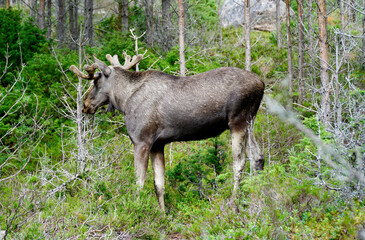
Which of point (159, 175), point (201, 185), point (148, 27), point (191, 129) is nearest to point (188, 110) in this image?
point (191, 129)

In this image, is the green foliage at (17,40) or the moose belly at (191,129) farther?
the green foliage at (17,40)

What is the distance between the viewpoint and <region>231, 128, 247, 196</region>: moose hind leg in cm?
696

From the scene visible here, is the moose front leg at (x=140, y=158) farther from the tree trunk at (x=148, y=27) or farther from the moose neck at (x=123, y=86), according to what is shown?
the tree trunk at (x=148, y=27)

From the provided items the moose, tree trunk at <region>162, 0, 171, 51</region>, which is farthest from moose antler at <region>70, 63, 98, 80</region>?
tree trunk at <region>162, 0, 171, 51</region>

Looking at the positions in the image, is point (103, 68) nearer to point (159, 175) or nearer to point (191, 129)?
point (191, 129)

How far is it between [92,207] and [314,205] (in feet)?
10.3

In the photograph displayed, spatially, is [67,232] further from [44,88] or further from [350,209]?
[44,88]

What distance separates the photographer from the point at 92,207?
6.18 metres

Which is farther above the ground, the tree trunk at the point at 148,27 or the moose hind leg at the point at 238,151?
the tree trunk at the point at 148,27

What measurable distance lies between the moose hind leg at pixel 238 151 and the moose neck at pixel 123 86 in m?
1.94

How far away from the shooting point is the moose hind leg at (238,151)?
696 centimetres

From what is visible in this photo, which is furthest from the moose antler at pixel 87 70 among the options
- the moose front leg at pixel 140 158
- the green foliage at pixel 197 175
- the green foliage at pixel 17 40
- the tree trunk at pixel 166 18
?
the tree trunk at pixel 166 18

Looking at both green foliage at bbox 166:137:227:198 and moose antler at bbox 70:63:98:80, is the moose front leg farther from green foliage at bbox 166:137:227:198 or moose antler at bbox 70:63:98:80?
moose antler at bbox 70:63:98:80

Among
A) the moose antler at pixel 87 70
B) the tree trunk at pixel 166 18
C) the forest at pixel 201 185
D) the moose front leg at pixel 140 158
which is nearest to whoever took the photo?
the forest at pixel 201 185
